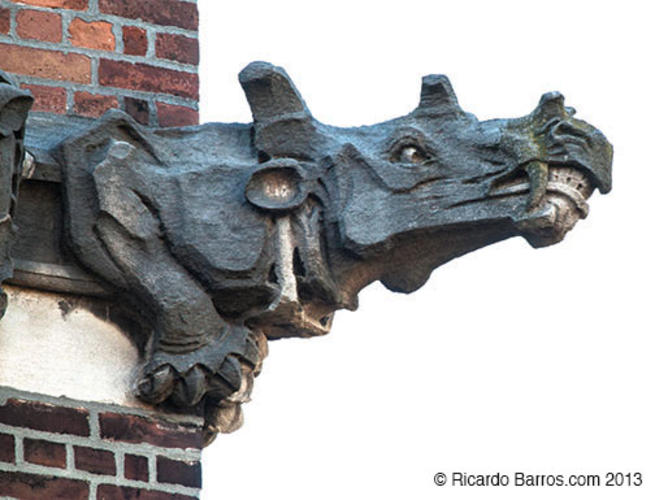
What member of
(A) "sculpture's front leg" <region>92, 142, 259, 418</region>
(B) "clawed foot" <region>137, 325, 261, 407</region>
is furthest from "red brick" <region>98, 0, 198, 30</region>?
(B) "clawed foot" <region>137, 325, 261, 407</region>

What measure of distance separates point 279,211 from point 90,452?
2.42 ft

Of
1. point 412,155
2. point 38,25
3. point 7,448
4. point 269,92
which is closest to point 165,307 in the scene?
point 7,448

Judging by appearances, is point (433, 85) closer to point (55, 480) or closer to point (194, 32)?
point (194, 32)

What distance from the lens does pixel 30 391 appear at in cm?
564

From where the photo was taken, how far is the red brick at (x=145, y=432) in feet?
18.7

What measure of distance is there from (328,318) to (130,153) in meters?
0.65

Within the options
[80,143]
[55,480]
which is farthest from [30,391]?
[80,143]

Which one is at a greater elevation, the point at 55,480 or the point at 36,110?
the point at 36,110

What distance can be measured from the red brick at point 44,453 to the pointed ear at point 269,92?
0.98 m

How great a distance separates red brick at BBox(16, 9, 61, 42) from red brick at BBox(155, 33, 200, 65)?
27cm

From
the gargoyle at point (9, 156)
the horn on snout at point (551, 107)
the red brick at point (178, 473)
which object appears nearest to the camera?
the gargoyle at point (9, 156)

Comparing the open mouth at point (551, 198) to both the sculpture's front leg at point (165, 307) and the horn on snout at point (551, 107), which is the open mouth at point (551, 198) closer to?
the horn on snout at point (551, 107)

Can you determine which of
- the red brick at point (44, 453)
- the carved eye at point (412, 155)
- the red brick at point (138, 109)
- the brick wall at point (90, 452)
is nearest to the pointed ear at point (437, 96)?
the carved eye at point (412, 155)

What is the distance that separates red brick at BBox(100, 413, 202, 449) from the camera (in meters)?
5.69
